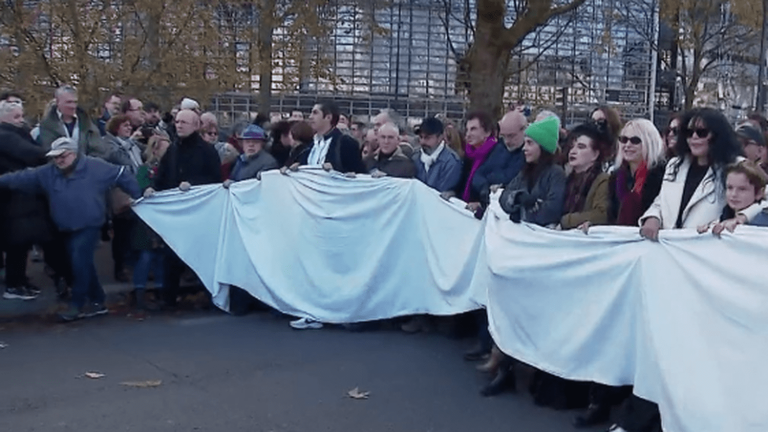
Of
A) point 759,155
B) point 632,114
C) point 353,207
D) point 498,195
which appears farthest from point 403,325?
point 632,114

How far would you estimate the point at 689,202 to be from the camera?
615cm

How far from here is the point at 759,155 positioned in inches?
363

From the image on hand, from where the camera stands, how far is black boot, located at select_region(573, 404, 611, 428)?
6.54 m

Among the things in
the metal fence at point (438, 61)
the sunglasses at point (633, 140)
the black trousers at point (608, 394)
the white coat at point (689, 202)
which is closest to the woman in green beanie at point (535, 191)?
the sunglasses at point (633, 140)

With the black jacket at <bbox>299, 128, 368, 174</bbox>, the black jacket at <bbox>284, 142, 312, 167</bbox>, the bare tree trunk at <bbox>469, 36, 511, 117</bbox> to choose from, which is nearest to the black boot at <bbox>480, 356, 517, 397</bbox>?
the black jacket at <bbox>299, 128, 368, 174</bbox>

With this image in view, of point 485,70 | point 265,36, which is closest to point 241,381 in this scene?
point 485,70

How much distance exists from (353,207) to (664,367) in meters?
4.26

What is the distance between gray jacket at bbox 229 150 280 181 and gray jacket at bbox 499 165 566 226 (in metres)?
3.67

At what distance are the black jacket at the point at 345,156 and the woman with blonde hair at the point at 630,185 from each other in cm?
338

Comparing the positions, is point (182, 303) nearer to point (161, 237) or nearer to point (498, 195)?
point (161, 237)

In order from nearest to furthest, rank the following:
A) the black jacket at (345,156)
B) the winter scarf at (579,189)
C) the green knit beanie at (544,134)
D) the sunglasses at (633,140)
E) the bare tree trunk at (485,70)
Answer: the sunglasses at (633,140) → the winter scarf at (579,189) → the green knit beanie at (544,134) → the black jacket at (345,156) → the bare tree trunk at (485,70)

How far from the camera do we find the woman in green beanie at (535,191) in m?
7.18

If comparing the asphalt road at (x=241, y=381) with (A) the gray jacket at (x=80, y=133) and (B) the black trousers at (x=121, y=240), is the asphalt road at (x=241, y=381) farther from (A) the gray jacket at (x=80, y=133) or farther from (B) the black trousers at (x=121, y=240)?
(A) the gray jacket at (x=80, y=133)

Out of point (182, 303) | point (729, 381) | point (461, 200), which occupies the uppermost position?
point (461, 200)
